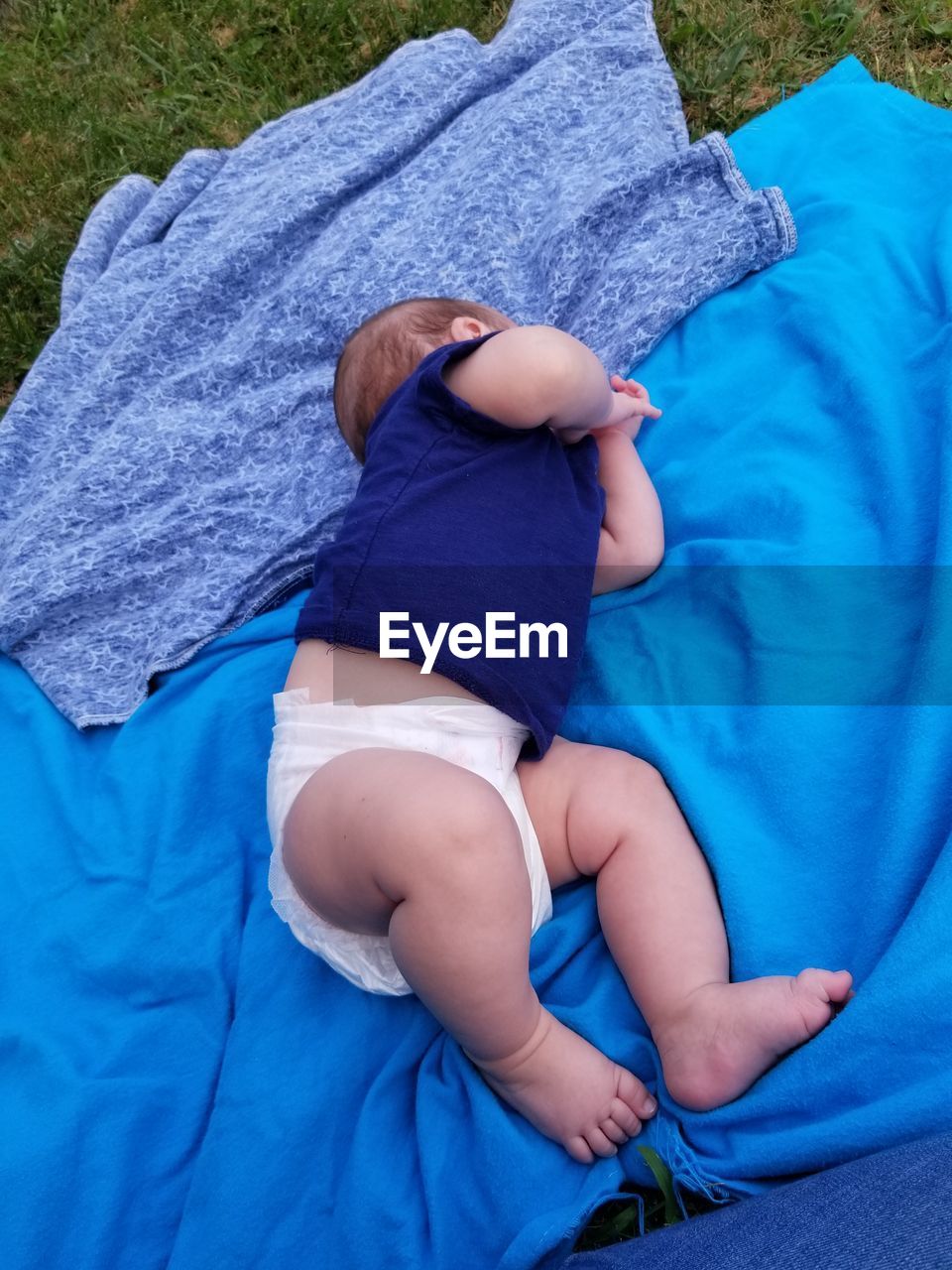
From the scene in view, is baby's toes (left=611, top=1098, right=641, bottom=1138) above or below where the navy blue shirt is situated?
below

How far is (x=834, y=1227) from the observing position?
1.08 meters

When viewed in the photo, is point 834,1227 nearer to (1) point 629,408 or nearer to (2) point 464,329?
(1) point 629,408

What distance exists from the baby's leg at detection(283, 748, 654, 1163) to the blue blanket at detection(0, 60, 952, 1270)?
3.2 inches

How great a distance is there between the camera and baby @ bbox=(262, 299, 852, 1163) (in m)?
1.36

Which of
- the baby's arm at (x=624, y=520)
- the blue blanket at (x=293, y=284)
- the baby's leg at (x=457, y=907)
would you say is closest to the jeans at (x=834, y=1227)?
the baby's leg at (x=457, y=907)

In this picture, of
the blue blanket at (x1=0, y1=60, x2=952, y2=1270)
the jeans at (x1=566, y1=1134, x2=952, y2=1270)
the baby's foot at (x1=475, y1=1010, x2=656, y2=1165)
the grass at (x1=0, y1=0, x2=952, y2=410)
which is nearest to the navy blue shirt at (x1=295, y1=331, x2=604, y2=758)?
the blue blanket at (x1=0, y1=60, x2=952, y2=1270)

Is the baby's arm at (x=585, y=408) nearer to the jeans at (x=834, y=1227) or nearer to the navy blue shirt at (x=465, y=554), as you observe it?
the navy blue shirt at (x=465, y=554)

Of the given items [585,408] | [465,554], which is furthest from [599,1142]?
[585,408]

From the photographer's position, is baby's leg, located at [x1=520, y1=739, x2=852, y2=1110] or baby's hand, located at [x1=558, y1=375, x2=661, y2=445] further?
baby's hand, located at [x1=558, y1=375, x2=661, y2=445]

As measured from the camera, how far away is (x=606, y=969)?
161 centimetres

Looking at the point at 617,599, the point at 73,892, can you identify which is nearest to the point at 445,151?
the point at 617,599

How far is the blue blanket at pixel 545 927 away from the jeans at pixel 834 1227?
12cm

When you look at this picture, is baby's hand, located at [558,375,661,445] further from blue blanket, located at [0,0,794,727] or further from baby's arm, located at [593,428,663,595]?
blue blanket, located at [0,0,794,727]

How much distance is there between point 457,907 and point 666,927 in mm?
375
